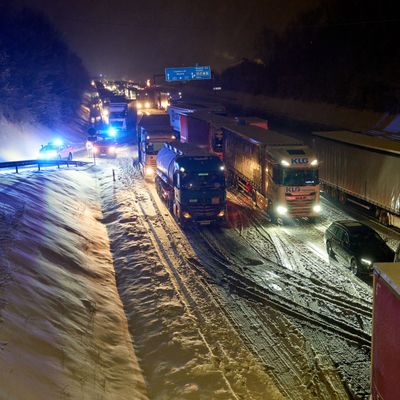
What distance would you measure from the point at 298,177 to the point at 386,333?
16139 mm

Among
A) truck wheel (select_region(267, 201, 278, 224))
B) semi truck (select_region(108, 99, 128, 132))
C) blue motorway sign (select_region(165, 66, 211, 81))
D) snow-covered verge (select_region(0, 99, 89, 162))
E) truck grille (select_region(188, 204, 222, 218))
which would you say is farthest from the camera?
semi truck (select_region(108, 99, 128, 132))

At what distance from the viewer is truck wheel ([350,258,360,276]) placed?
16.8m

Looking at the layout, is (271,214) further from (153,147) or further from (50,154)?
(50,154)

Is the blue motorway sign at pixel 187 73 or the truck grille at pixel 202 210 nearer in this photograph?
the truck grille at pixel 202 210

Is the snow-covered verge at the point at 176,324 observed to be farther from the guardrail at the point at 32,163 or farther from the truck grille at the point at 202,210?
the guardrail at the point at 32,163

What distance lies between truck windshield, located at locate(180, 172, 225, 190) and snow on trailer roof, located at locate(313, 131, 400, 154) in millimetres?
8167

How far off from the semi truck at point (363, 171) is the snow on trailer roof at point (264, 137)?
349cm

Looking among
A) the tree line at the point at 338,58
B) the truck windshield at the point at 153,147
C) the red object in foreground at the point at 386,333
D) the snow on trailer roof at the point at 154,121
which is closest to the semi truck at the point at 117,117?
the snow on trailer roof at the point at 154,121

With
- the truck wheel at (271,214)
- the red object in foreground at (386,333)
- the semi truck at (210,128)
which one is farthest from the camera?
the semi truck at (210,128)

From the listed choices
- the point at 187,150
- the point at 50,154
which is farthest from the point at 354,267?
the point at 50,154

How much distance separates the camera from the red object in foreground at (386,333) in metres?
6.88

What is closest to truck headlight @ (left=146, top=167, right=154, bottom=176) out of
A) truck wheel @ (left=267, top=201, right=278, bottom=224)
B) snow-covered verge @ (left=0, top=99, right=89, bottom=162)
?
truck wheel @ (left=267, top=201, right=278, bottom=224)

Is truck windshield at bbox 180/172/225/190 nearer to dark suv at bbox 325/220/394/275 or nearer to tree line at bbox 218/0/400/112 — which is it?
dark suv at bbox 325/220/394/275

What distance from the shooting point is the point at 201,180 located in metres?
23.1
